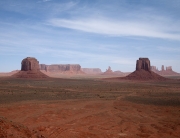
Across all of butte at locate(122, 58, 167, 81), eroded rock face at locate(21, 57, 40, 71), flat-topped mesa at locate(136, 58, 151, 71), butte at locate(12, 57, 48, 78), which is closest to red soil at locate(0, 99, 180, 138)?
butte at locate(12, 57, 48, 78)

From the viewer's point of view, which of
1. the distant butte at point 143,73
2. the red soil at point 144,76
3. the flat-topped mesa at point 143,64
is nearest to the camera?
the red soil at point 144,76

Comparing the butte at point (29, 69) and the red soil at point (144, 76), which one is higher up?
the butte at point (29, 69)

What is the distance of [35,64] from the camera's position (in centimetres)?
9250

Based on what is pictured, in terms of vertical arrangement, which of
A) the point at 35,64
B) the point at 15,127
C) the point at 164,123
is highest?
the point at 35,64

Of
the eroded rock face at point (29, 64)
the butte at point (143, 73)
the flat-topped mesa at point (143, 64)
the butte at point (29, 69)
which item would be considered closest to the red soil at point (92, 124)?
the butte at point (29, 69)

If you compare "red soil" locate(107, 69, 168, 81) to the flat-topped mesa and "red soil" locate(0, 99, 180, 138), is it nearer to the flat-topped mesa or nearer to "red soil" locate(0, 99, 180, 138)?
the flat-topped mesa

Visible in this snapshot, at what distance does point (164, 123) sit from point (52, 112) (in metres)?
10.3

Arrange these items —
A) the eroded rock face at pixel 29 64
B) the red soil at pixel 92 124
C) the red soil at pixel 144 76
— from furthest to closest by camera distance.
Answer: the eroded rock face at pixel 29 64, the red soil at pixel 144 76, the red soil at pixel 92 124

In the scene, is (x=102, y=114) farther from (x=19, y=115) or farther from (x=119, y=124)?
(x=19, y=115)

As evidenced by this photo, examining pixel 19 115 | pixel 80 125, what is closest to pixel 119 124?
pixel 80 125

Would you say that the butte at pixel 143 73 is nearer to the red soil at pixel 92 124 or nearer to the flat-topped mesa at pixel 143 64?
the flat-topped mesa at pixel 143 64

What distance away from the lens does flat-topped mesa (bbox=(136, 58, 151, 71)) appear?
93.8 meters

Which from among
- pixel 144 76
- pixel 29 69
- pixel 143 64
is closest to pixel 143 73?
pixel 144 76

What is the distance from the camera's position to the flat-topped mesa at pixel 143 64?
93812 millimetres
